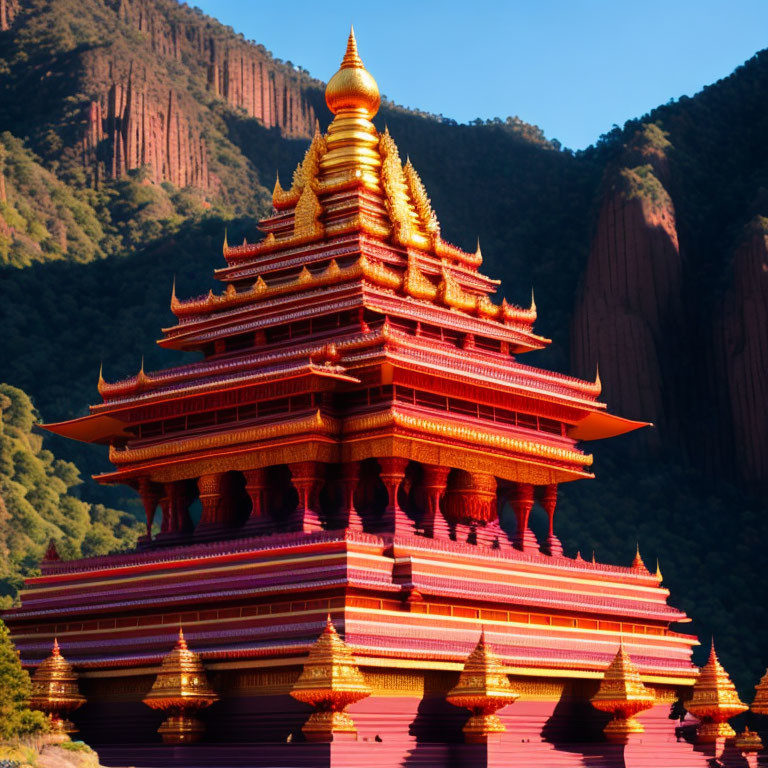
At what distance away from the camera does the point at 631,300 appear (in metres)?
94.8

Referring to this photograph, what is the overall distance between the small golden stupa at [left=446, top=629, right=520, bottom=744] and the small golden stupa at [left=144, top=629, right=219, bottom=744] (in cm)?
539

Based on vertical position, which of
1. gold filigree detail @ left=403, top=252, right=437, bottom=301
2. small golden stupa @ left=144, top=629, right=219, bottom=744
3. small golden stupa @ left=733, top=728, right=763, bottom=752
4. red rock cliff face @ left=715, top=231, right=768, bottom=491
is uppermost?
red rock cliff face @ left=715, top=231, right=768, bottom=491

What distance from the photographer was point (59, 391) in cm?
9931

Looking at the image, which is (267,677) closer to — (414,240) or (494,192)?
(414,240)

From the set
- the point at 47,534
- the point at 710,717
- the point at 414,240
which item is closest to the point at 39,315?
the point at 47,534

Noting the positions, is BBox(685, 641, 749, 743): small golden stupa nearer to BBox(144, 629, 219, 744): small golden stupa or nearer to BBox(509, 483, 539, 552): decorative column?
BBox(509, 483, 539, 552): decorative column

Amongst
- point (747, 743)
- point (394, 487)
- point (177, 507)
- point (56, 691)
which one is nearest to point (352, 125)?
point (177, 507)

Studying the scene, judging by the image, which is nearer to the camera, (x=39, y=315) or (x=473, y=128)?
(x=39, y=315)

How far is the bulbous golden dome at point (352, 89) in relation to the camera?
49562mm

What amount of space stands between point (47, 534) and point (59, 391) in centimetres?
1579

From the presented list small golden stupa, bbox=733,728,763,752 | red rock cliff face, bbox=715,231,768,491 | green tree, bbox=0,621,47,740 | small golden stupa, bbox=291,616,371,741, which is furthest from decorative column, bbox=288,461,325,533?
red rock cliff face, bbox=715,231,768,491

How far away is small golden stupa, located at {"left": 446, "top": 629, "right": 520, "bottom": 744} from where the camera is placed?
36281mm

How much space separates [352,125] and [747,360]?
4699cm

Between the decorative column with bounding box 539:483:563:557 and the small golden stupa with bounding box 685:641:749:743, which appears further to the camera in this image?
the decorative column with bounding box 539:483:563:557
